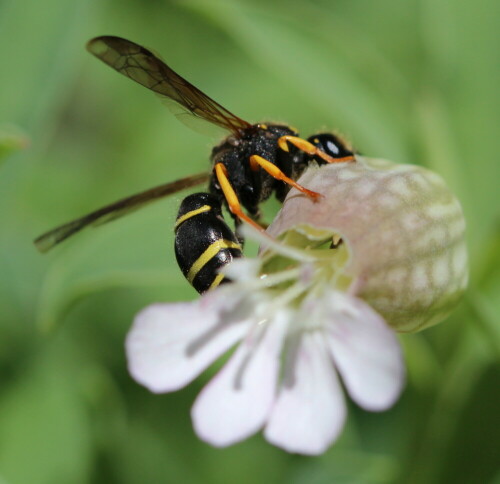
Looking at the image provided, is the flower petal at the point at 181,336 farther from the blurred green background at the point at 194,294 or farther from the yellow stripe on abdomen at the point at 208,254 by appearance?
the blurred green background at the point at 194,294

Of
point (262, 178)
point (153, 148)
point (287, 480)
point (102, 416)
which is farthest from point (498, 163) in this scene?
point (153, 148)

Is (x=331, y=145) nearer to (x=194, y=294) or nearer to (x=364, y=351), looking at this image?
(x=364, y=351)

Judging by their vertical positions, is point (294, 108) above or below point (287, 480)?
above

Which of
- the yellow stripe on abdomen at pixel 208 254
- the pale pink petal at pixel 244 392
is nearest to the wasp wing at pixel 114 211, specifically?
the yellow stripe on abdomen at pixel 208 254

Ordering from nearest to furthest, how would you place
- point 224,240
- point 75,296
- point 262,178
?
point 224,240
point 262,178
point 75,296

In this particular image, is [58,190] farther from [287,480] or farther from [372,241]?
[372,241]

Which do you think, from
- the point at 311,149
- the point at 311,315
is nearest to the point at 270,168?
the point at 311,149
